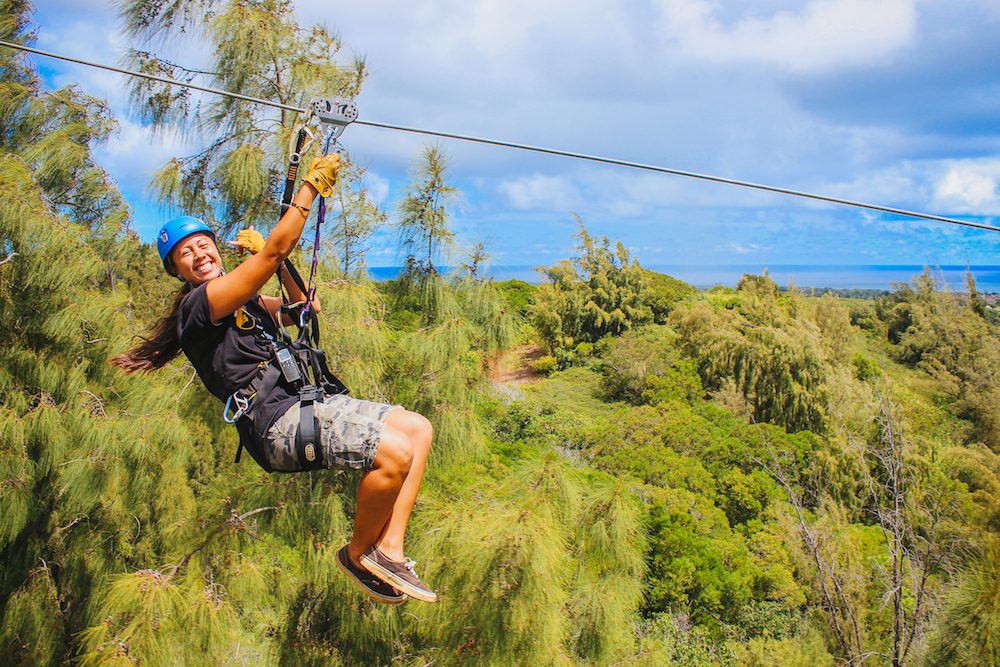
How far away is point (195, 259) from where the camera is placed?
197 cm

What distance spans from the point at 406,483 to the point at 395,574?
0.78 feet

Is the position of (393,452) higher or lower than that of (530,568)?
higher

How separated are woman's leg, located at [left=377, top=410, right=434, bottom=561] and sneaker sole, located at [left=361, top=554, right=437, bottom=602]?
1.7 inches

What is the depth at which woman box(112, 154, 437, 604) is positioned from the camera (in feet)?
5.76

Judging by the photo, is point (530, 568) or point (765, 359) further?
point (765, 359)

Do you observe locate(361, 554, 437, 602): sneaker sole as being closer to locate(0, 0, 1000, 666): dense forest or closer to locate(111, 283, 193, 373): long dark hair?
locate(111, 283, 193, 373): long dark hair

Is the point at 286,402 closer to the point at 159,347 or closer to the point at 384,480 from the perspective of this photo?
the point at 384,480

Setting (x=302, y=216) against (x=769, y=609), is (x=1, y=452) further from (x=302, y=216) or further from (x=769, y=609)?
(x=769, y=609)

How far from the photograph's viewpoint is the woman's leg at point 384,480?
1817 mm


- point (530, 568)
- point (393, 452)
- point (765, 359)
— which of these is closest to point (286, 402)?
point (393, 452)

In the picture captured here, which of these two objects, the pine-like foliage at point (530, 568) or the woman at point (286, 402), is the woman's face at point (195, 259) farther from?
the pine-like foliage at point (530, 568)

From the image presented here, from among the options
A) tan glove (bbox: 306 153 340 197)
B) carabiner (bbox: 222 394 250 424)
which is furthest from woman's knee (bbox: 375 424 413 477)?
tan glove (bbox: 306 153 340 197)

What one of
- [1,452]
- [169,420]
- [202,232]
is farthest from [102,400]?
[202,232]

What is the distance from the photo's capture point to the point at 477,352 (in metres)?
5.00
